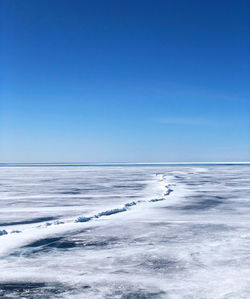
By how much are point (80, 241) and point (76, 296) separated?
2536 mm

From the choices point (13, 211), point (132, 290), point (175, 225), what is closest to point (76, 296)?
point (132, 290)

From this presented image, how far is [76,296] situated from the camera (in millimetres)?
3738

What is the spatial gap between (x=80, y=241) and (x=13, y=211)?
4201mm

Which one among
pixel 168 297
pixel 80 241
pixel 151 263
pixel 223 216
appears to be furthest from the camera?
pixel 223 216

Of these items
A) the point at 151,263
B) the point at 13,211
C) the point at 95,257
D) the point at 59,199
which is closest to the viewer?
the point at 151,263

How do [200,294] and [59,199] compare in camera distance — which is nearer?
[200,294]

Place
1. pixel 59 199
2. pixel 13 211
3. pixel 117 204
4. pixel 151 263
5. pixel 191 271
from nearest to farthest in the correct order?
pixel 191 271
pixel 151 263
pixel 13 211
pixel 117 204
pixel 59 199

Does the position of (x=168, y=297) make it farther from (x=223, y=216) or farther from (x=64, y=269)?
(x=223, y=216)

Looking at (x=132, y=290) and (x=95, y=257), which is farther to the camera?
(x=95, y=257)

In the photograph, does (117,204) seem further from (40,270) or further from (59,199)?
(40,270)

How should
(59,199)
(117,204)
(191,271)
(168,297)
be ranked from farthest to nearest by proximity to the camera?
1. (59,199)
2. (117,204)
3. (191,271)
4. (168,297)

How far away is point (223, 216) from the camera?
8.82 m

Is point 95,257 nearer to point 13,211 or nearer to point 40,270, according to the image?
point 40,270

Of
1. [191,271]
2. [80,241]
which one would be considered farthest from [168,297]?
[80,241]
